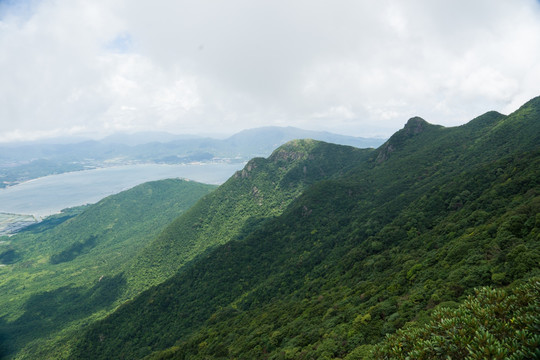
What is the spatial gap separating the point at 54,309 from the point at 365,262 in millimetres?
163064

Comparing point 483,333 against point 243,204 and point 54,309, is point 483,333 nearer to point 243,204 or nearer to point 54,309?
point 243,204

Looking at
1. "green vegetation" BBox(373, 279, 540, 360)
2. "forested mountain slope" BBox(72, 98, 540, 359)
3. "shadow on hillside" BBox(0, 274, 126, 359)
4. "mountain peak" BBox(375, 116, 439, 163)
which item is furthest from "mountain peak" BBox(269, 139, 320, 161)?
"green vegetation" BBox(373, 279, 540, 360)

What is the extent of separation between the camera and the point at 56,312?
412 ft

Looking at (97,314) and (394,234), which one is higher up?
(394,234)

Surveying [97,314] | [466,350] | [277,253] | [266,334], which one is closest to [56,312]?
[97,314]

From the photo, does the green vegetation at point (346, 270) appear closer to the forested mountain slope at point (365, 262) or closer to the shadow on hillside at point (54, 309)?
the forested mountain slope at point (365, 262)

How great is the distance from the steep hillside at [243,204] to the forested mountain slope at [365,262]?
3280 cm

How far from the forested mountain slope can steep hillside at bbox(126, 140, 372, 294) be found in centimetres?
3280

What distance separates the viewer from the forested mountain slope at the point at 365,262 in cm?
3266

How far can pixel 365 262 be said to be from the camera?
196 ft

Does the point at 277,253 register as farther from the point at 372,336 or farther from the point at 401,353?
the point at 401,353

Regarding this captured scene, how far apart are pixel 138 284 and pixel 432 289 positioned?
136 m

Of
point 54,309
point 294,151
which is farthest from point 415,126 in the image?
point 54,309

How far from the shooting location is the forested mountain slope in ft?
107
